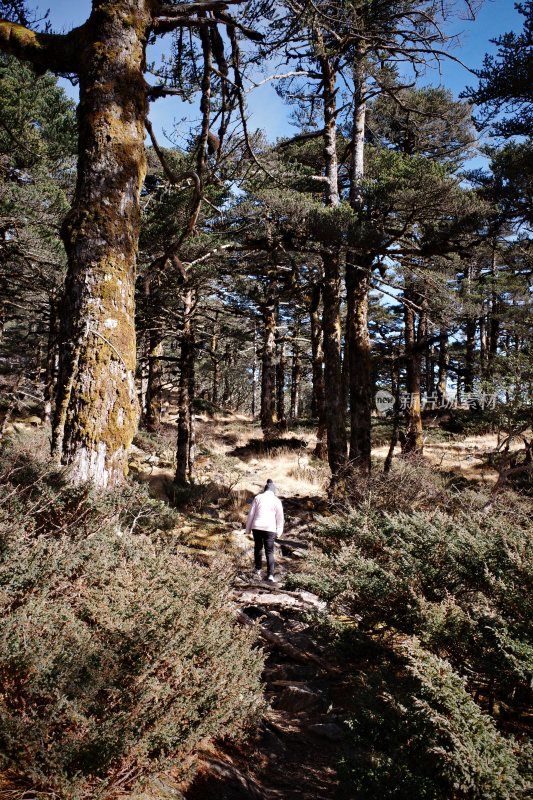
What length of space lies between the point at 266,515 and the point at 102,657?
4906 mm

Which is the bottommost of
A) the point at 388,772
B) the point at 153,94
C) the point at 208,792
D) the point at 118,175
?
the point at 208,792

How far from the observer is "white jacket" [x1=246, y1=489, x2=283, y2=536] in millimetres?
6848

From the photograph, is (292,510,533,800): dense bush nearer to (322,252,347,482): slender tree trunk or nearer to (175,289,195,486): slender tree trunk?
(322,252,347,482): slender tree trunk

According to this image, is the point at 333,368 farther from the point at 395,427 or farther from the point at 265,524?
the point at 265,524

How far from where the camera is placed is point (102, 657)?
81.4 inches

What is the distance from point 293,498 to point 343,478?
7.27ft

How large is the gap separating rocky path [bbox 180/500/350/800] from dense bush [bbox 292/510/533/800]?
377 mm

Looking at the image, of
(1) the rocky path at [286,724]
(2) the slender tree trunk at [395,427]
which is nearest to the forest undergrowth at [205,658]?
(1) the rocky path at [286,724]

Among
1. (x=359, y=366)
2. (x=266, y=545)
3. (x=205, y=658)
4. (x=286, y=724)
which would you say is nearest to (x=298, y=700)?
(x=286, y=724)

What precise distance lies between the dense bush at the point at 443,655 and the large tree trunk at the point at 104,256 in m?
2.23

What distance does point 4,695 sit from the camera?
1.86 m

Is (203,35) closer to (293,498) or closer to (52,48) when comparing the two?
(52,48)

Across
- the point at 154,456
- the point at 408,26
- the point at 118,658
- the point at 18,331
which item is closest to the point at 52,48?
the point at 118,658

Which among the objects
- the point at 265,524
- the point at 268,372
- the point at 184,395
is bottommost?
the point at 265,524
